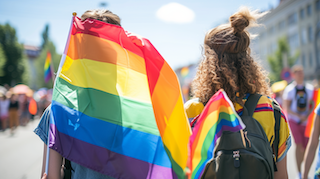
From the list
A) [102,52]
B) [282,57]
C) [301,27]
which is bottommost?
[282,57]

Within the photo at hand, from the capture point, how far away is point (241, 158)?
138cm

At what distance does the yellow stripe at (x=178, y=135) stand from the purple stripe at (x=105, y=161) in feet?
0.34

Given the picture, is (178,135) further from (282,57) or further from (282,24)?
(282,24)

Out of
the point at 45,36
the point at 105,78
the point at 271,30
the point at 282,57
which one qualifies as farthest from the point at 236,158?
the point at 45,36

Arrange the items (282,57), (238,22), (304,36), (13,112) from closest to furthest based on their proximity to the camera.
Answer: (238,22), (13,112), (304,36), (282,57)

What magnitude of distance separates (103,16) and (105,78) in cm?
46

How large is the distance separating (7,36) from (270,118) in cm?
4442

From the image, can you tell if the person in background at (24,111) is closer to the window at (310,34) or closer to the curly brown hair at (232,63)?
the curly brown hair at (232,63)

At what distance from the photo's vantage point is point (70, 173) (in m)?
1.57

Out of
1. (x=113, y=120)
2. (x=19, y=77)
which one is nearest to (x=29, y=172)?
(x=113, y=120)

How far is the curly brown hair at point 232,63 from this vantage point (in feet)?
5.48

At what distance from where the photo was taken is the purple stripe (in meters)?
1.44

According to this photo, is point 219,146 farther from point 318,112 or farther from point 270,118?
point 318,112

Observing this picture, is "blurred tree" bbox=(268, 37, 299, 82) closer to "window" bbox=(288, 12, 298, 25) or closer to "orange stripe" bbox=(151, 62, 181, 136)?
"window" bbox=(288, 12, 298, 25)
